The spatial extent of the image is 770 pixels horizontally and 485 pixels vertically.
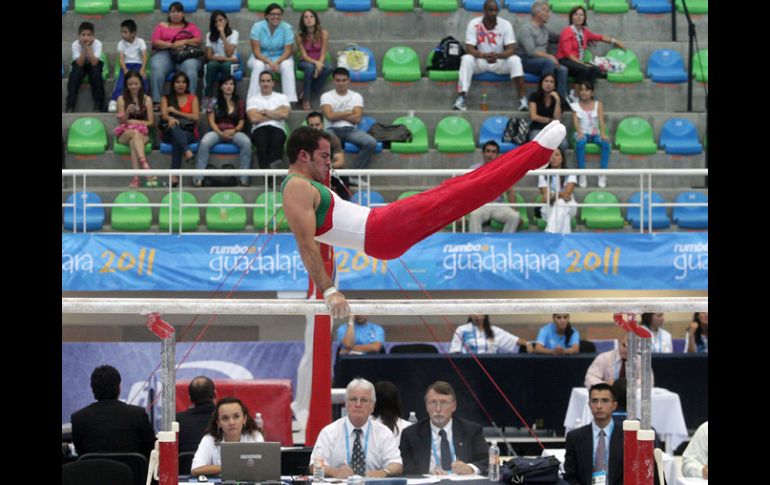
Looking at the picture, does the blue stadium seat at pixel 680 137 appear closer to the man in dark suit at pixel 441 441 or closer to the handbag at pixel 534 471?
the man in dark suit at pixel 441 441

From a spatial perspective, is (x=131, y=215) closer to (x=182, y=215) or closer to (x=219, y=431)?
(x=182, y=215)

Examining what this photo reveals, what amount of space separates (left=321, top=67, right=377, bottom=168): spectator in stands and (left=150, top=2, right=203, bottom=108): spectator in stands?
5.20ft

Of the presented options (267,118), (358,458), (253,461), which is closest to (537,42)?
(267,118)

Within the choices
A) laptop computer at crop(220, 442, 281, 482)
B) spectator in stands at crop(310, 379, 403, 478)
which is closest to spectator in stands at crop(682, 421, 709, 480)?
spectator in stands at crop(310, 379, 403, 478)

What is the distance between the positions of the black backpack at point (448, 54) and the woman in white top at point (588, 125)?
5.16 feet

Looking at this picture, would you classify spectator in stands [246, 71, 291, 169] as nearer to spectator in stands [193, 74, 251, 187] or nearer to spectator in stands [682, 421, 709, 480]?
spectator in stands [193, 74, 251, 187]

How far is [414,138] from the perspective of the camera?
12.7 metres

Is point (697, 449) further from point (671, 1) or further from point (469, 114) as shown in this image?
point (671, 1)

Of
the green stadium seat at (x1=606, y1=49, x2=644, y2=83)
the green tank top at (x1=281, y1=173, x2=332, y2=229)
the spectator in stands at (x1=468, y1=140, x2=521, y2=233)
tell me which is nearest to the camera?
the green tank top at (x1=281, y1=173, x2=332, y2=229)

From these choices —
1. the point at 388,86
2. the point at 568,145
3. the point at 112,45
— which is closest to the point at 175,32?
the point at 112,45

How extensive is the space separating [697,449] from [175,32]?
324 inches

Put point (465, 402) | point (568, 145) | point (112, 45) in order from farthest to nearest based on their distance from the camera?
point (112, 45) < point (568, 145) < point (465, 402)

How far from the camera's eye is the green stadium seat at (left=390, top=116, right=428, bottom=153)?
494 inches
